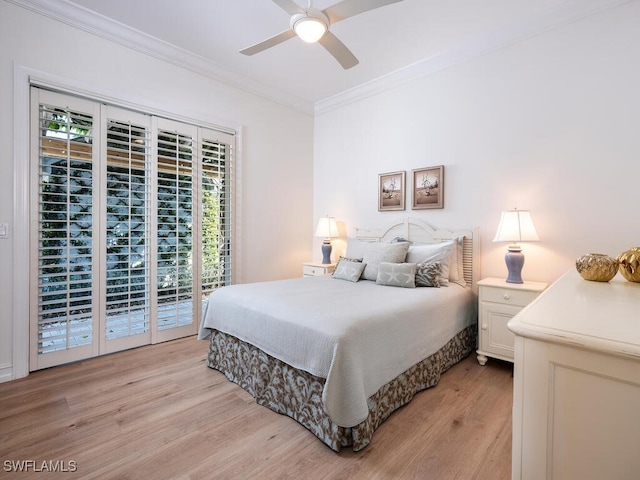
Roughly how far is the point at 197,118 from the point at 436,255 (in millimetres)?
2937

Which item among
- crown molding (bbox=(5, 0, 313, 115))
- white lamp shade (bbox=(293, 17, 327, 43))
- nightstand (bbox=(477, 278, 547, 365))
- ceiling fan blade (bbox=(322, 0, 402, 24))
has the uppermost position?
crown molding (bbox=(5, 0, 313, 115))

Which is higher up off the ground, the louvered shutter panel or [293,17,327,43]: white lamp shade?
[293,17,327,43]: white lamp shade

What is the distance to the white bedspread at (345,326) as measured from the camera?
1588 mm

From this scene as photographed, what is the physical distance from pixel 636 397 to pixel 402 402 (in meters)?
1.53

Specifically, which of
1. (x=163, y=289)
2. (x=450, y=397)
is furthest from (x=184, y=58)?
(x=450, y=397)

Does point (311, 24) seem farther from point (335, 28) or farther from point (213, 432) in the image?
point (213, 432)

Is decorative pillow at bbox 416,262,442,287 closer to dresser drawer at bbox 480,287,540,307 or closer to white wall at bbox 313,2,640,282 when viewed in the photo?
dresser drawer at bbox 480,287,540,307

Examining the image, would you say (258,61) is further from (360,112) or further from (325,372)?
(325,372)

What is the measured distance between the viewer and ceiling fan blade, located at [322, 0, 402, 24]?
5.97 ft

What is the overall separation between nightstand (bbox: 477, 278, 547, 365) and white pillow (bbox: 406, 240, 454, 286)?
0.32 m

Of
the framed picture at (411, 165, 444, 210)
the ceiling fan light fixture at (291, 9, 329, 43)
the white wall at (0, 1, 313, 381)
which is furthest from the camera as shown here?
the framed picture at (411, 165, 444, 210)

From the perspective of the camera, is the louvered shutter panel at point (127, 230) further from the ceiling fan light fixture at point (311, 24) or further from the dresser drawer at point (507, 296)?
the dresser drawer at point (507, 296)

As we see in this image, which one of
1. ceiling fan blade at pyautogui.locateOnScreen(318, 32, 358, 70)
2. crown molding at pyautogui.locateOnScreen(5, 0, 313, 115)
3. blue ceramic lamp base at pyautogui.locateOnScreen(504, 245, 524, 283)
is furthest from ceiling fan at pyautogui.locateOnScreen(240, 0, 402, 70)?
blue ceramic lamp base at pyautogui.locateOnScreen(504, 245, 524, 283)

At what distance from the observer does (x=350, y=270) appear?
3.12 m
